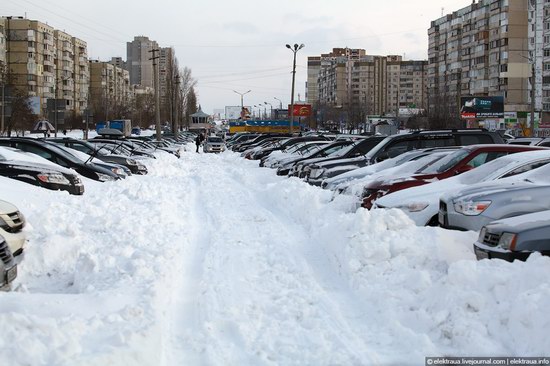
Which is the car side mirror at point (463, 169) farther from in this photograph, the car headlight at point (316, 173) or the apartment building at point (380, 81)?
the apartment building at point (380, 81)

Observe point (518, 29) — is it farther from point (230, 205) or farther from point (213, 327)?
point (213, 327)

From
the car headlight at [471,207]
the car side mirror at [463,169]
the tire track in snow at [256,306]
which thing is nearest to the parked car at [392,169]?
the car side mirror at [463,169]

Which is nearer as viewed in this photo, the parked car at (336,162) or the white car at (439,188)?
the white car at (439,188)

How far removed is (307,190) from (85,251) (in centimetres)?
690

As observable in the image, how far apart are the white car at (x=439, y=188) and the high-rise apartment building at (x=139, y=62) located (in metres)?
152

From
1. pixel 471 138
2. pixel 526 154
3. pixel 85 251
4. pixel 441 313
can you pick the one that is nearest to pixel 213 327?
pixel 441 313

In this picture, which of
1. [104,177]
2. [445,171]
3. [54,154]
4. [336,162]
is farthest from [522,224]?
[54,154]

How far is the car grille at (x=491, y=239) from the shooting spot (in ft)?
20.9

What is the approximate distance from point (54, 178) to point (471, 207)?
342 inches

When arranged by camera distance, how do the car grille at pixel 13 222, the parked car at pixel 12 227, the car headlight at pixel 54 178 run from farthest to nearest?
the car headlight at pixel 54 178
the car grille at pixel 13 222
the parked car at pixel 12 227

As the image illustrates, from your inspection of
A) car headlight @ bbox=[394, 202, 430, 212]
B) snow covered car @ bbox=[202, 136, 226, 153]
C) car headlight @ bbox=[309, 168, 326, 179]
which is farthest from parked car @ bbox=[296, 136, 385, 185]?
snow covered car @ bbox=[202, 136, 226, 153]

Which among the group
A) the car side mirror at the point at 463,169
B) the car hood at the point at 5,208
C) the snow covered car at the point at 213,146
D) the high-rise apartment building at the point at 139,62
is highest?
the high-rise apartment building at the point at 139,62

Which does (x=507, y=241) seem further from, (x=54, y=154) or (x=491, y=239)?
(x=54, y=154)

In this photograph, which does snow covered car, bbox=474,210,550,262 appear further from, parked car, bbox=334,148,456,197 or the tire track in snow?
parked car, bbox=334,148,456,197
